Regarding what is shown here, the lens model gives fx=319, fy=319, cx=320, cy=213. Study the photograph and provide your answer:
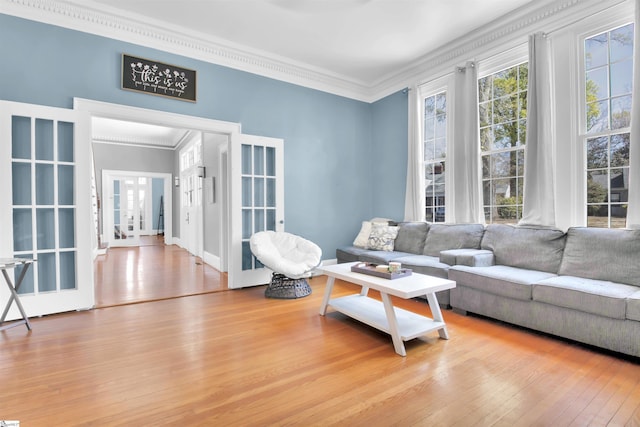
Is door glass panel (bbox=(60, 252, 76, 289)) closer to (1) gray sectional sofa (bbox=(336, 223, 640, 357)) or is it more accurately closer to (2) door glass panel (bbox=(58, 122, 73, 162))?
(2) door glass panel (bbox=(58, 122, 73, 162))

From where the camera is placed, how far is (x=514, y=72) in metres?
3.93

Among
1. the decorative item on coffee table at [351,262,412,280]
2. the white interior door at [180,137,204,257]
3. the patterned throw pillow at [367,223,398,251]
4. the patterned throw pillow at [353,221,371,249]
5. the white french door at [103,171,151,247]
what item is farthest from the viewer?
the white french door at [103,171,151,247]

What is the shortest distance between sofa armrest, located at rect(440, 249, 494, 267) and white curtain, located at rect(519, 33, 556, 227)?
1.95ft

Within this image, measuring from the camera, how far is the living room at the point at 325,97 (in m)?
3.17

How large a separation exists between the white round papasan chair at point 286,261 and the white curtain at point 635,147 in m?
3.13

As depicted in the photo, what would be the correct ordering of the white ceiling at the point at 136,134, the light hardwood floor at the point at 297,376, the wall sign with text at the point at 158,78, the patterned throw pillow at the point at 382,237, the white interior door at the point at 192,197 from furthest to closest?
1. the white ceiling at the point at 136,134
2. the white interior door at the point at 192,197
3. the patterned throw pillow at the point at 382,237
4. the wall sign with text at the point at 158,78
5. the light hardwood floor at the point at 297,376

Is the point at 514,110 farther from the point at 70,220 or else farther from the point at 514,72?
the point at 70,220

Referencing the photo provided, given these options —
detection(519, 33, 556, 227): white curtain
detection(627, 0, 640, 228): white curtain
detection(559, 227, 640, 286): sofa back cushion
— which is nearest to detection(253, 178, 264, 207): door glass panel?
detection(519, 33, 556, 227): white curtain

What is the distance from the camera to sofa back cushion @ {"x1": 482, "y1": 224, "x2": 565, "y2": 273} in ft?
10.5

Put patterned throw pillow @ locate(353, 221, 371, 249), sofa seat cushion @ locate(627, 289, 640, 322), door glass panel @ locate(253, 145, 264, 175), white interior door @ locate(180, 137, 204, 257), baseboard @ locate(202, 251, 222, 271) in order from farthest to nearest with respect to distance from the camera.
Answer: white interior door @ locate(180, 137, 204, 257) < baseboard @ locate(202, 251, 222, 271) < patterned throw pillow @ locate(353, 221, 371, 249) < door glass panel @ locate(253, 145, 264, 175) < sofa seat cushion @ locate(627, 289, 640, 322)

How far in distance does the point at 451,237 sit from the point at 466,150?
1169 mm

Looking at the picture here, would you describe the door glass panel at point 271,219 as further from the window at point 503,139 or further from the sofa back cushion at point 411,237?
the window at point 503,139

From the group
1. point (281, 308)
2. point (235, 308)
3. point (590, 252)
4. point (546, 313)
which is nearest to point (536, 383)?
point (546, 313)

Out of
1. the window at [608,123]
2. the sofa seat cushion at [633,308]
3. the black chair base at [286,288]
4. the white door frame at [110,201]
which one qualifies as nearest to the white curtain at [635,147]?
the window at [608,123]
